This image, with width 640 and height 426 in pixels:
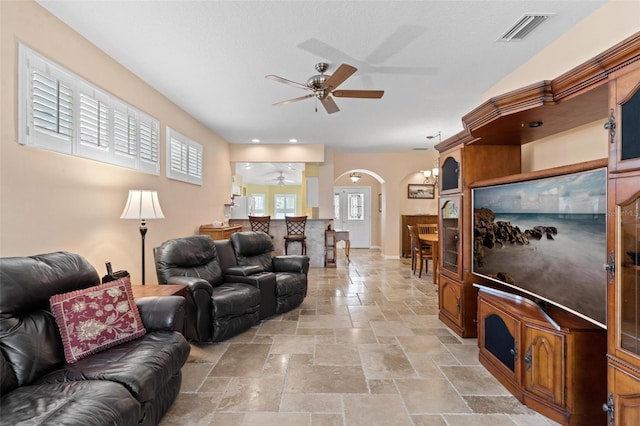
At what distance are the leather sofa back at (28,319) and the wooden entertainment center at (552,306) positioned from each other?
2.87 m

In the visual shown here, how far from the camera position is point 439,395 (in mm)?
2031

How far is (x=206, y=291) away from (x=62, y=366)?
1236 millimetres

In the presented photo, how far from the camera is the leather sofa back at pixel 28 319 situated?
1440 mm

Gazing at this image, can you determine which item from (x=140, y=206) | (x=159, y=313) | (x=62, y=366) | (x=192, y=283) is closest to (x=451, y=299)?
(x=192, y=283)

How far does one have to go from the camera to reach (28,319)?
1571 millimetres

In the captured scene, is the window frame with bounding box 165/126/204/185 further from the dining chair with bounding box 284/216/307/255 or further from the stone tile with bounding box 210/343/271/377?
the stone tile with bounding box 210/343/271/377

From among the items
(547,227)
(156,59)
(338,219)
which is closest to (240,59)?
(156,59)

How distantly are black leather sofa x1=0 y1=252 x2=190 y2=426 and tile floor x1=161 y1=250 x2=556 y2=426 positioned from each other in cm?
41

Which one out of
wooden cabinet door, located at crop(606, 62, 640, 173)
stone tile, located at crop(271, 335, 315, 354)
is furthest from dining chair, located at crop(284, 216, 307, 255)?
wooden cabinet door, located at crop(606, 62, 640, 173)

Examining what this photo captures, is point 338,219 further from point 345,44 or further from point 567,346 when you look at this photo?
point 567,346

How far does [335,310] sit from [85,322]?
268 centimetres

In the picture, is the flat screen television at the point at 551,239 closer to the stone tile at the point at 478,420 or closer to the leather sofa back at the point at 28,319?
the stone tile at the point at 478,420

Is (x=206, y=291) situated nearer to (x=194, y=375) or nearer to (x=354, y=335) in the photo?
(x=194, y=375)

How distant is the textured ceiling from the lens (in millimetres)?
2143
